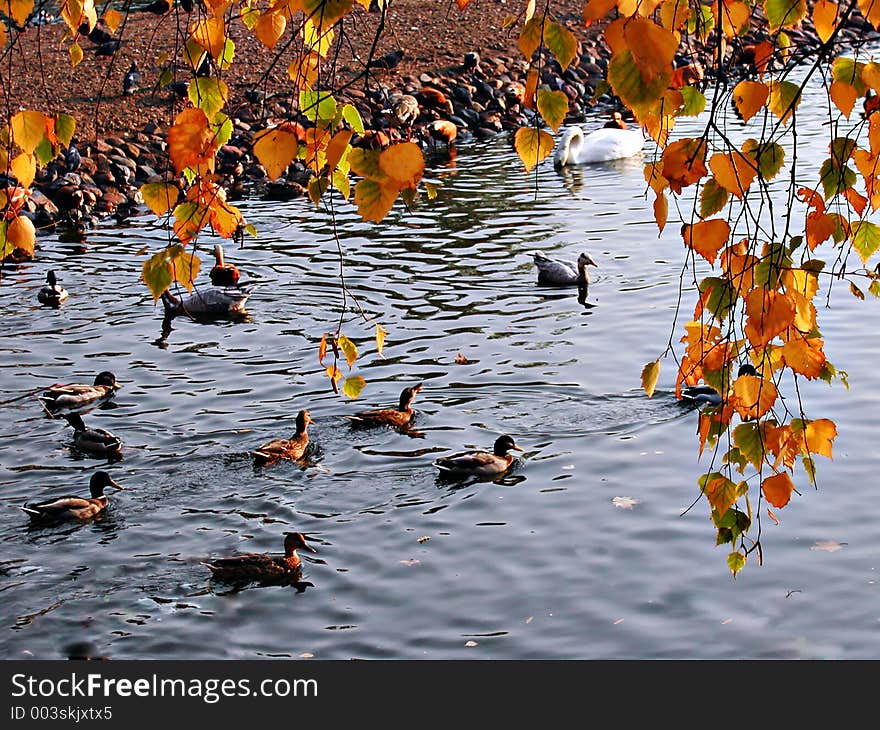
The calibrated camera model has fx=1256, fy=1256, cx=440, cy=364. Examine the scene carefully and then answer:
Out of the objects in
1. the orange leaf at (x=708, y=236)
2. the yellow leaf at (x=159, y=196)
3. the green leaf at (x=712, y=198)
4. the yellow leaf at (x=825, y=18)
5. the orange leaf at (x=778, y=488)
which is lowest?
the orange leaf at (x=778, y=488)

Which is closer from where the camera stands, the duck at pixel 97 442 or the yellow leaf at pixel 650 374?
the yellow leaf at pixel 650 374

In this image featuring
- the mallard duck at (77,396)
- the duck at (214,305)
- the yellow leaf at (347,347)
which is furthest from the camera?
the duck at (214,305)

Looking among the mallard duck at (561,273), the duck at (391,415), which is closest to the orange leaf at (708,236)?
the duck at (391,415)

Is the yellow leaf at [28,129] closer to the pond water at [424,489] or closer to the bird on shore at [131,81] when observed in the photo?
the pond water at [424,489]

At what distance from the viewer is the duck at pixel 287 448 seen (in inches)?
425

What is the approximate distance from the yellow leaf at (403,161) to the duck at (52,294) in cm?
1412

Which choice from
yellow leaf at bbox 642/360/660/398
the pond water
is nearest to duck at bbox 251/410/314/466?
the pond water

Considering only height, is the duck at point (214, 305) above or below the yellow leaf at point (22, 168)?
below

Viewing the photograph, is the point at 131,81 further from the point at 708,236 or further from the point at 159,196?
the point at 708,236

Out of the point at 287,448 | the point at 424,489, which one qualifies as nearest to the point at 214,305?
the point at 287,448

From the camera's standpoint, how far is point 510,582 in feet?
28.8

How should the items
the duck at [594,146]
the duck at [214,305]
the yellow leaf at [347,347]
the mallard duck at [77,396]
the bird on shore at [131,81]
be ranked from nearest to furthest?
the yellow leaf at [347,347], the mallard duck at [77,396], the duck at [214,305], the duck at [594,146], the bird on shore at [131,81]

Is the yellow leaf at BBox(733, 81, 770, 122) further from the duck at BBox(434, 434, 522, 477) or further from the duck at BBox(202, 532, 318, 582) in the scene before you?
the duck at BBox(434, 434, 522, 477)
